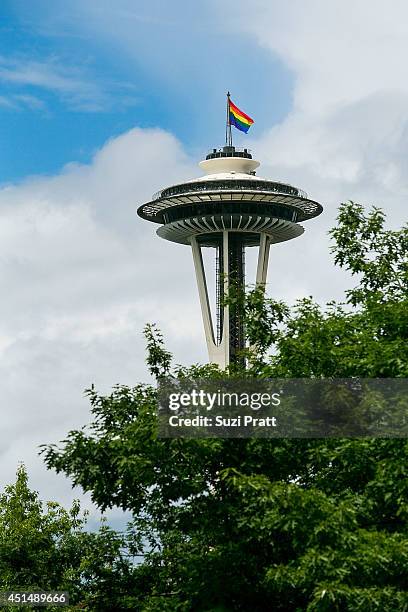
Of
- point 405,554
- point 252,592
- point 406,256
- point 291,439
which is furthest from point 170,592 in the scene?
point 406,256

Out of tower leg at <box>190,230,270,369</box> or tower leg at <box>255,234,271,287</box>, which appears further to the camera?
tower leg at <box>255,234,271,287</box>

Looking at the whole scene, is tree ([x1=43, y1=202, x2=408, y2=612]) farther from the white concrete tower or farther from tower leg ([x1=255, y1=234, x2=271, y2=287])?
tower leg ([x1=255, y1=234, x2=271, y2=287])

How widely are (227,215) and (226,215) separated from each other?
101 mm

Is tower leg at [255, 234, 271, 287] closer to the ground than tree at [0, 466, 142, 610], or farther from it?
farther from it

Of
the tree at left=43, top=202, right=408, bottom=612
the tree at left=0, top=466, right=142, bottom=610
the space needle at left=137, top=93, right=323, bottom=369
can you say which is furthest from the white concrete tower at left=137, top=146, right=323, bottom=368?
the tree at left=43, top=202, right=408, bottom=612

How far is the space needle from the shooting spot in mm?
116375

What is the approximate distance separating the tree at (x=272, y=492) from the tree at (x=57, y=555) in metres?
0.85

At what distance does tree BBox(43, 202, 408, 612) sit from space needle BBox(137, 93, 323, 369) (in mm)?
84310

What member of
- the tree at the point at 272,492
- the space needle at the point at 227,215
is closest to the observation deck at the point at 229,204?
the space needle at the point at 227,215

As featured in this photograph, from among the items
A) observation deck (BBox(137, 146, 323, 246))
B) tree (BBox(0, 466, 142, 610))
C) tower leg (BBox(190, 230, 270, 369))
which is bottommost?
tree (BBox(0, 466, 142, 610))

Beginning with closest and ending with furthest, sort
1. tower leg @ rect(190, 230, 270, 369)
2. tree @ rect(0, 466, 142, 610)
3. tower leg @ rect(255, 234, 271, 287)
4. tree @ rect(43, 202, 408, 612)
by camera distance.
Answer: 1. tree @ rect(43, 202, 408, 612)
2. tree @ rect(0, 466, 142, 610)
3. tower leg @ rect(190, 230, 270, 369)
4. tower leg @ rect(255, 234, 271, 287)

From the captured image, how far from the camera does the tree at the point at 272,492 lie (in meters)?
23.0

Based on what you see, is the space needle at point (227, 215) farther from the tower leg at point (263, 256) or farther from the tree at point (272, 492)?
the tree at point (272, 492)

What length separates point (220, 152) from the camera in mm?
120438
